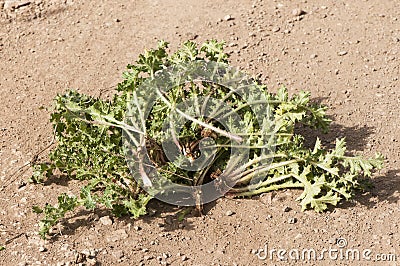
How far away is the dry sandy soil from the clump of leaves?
17 centimetres

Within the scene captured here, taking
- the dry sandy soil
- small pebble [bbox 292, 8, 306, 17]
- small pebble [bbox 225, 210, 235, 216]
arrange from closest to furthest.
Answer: the dry sandy soil → small pebble [bbox 225, 210, 235, 216] → small pebble [bbox 292, 8, 306, 17]

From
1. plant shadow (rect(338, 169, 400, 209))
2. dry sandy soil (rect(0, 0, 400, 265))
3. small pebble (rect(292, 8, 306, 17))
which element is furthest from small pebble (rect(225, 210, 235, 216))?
small pebble (rect(292, 8, 306, 17))

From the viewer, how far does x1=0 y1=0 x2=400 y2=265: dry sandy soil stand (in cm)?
436

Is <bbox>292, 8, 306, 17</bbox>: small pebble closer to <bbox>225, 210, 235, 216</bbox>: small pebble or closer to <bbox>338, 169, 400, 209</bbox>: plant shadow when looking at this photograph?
<bbox>338, 169, 400, 209</bbox>: plant shadow

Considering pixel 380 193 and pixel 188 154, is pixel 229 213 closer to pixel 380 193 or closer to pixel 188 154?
pixel 188 154

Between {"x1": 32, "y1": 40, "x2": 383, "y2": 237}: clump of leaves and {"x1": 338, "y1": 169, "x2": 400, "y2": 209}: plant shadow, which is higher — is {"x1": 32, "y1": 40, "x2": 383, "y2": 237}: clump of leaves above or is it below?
above

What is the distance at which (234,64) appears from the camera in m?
6.01

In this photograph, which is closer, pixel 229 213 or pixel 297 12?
pixel 229 213

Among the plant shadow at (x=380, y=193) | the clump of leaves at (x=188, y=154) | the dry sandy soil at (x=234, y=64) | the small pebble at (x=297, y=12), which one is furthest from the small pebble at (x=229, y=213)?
the small pebble at (x=297, y=12)

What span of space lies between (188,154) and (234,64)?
Answer: 1674 millimetres

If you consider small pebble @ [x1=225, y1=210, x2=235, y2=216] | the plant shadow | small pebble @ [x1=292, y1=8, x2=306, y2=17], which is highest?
small pebble @ [x1=292, y1=8, x2=306, y2=17]

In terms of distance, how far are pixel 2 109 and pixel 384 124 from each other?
3.09 metres

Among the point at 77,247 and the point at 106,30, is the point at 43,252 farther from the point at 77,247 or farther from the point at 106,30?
the point at 106,30

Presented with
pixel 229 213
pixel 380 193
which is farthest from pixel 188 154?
pixel 380 193
